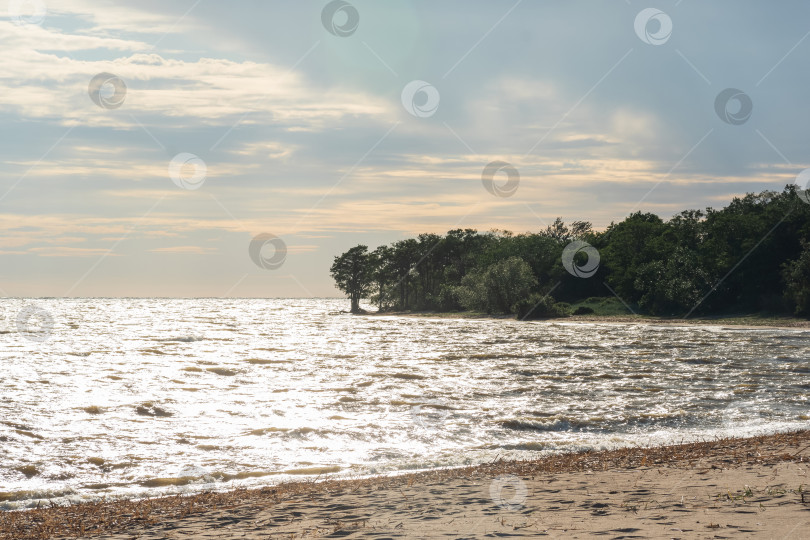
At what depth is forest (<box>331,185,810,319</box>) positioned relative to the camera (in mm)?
85750

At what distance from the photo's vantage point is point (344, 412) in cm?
2238

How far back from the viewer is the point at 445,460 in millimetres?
15422

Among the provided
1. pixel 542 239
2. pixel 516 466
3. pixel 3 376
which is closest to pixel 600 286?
pixel 542 239

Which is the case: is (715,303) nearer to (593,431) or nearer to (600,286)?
(600,286)

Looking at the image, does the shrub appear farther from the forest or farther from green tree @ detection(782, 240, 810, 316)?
green tree @ detection(782, 240, 810, 316)

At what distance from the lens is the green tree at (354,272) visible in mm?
178000

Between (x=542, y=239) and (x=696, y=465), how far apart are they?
418ft

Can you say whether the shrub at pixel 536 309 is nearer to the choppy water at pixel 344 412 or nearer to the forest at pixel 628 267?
the forest at pixel 628 267

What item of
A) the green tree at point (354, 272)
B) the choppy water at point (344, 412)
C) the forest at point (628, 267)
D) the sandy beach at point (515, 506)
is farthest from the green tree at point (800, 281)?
the green tree at point (354, 272)

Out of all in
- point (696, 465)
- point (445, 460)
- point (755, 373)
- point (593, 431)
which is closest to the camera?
point (696, 465)

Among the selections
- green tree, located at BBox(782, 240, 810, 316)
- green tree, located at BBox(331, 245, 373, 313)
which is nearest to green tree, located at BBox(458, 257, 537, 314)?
green tree, located at BBox(782, 240, 810, 316)

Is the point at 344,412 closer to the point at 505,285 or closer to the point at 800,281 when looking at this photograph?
the point at 800,281

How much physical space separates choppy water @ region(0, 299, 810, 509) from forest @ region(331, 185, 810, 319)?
2043 inches

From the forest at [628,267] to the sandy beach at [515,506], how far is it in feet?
250
